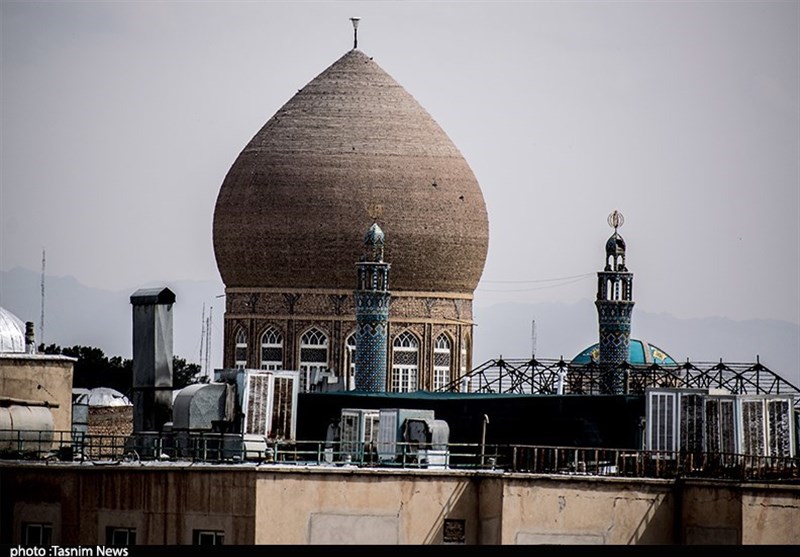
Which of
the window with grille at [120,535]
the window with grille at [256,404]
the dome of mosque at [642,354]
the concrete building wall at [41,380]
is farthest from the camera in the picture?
the dome of mosque at [642,354]

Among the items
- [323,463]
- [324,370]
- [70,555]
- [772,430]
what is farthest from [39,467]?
[324,370]

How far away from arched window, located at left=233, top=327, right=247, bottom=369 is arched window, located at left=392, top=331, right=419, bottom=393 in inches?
151

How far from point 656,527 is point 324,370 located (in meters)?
27.2

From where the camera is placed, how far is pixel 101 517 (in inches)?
1294

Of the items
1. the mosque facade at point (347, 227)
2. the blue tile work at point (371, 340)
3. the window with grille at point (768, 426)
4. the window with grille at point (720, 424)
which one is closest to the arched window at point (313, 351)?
the mosque facade at point (347, 227)

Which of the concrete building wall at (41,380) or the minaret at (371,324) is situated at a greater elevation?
the minaret at (371,324)

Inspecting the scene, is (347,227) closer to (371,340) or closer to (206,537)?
(371,340)

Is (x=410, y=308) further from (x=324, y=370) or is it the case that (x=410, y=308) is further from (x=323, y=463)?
(x=323, y=463)

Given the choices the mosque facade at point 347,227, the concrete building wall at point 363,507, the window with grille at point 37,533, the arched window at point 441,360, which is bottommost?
the window with grille at point 37,533

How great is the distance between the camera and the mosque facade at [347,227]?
59812mm

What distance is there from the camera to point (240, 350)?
61.1 m

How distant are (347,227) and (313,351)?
10.5ft

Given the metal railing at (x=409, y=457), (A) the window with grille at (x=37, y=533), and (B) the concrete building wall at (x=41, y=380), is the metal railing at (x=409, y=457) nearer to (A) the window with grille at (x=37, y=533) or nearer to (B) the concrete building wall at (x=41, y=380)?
(A) the window with grille at (x=37, y=533)

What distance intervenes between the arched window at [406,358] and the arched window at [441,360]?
1.61 feet
